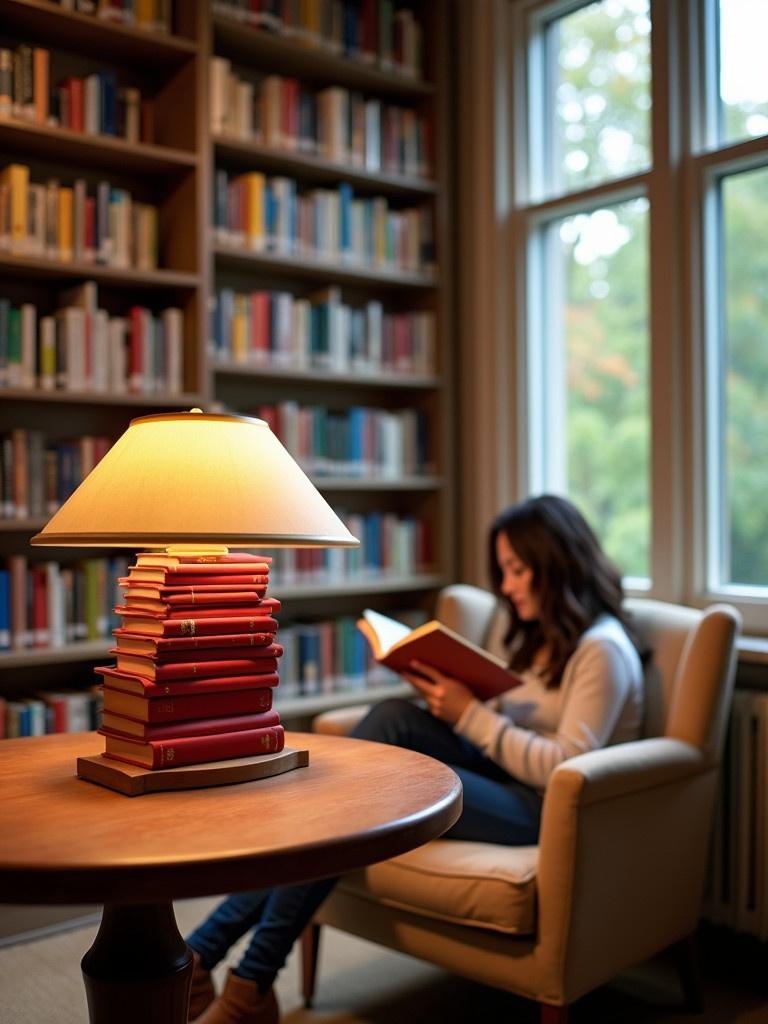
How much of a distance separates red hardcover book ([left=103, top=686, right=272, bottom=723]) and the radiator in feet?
4.58

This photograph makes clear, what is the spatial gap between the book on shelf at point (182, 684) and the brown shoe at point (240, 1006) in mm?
728

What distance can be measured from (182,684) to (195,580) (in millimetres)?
Result: 147

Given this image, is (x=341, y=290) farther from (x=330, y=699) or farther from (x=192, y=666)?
(x=192, y=666)

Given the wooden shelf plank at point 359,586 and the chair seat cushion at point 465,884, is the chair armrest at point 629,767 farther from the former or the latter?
the wooden shelf plank at point 359,586

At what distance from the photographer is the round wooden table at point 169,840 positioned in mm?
1151

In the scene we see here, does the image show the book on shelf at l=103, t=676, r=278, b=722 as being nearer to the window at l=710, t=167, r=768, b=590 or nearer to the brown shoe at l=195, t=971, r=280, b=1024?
the brown shoe at l=195, t=971, r=280, b=1024

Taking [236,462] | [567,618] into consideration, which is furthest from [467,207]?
[236,462]

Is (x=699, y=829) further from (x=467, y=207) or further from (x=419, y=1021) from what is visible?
(x=467, y=207)

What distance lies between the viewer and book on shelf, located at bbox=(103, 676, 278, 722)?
57.1 inches

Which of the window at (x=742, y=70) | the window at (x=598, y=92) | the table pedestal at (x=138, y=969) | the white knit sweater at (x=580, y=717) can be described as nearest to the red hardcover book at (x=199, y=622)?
the table pedestal at (x=138, y=969)

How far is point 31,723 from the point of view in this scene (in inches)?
107

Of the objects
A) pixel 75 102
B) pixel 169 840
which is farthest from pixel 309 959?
pixel 75 102

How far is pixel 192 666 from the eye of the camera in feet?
4.86

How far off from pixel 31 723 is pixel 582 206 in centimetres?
220
